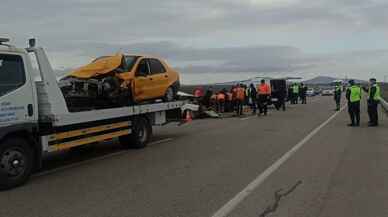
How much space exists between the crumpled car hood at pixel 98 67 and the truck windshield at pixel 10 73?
373 cm

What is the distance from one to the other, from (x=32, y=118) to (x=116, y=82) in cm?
385

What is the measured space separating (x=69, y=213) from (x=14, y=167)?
2207mm

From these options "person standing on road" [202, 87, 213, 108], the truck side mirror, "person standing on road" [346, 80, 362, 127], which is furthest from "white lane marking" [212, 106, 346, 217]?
"person standing on road" [202, 87, 213, 108]

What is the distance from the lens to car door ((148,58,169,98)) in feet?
46.8

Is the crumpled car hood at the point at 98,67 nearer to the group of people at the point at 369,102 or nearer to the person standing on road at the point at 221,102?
the group of people at the point at 369,102

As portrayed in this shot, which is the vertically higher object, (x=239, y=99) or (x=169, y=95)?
(x=169, y=95)

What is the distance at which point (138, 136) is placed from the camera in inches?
520

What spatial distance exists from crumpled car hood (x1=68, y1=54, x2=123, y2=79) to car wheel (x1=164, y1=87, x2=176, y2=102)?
7.64ft

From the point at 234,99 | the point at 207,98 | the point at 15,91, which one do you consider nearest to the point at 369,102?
the point at 234,99

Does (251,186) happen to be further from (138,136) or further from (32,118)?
(138,136)

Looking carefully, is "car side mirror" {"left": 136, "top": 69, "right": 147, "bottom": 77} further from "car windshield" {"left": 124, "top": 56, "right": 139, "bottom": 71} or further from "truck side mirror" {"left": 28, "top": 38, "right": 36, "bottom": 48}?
"truck side mirror" {"left": 28, "top": 38, "right": 36, "bottom": 48}

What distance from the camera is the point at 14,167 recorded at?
27.4ft

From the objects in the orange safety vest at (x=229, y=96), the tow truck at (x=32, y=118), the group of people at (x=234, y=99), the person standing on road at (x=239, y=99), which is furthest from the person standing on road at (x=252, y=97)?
the tow truck at (x=32, y=118)

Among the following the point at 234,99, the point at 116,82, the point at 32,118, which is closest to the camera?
the point at 32,118
